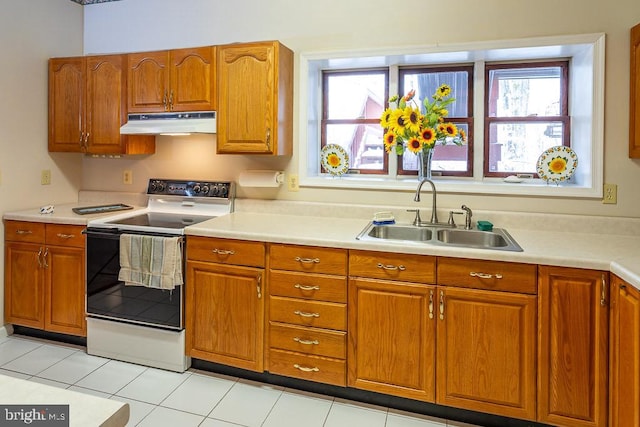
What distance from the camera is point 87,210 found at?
9.67ft

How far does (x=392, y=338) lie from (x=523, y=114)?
1.72 metres

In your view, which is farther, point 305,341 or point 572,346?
point 305,341

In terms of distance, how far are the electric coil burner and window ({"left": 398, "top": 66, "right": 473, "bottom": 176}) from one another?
1.66 m

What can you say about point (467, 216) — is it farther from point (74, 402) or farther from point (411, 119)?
point (74, 402)

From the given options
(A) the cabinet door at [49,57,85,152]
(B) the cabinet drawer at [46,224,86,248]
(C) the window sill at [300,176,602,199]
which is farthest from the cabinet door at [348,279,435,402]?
(A) the cabinet door at [49,57,85,152]

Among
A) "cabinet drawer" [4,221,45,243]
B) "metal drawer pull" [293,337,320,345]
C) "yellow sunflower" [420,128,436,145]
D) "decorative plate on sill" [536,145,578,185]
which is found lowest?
"metal drawer pull" [293,337,320,345]

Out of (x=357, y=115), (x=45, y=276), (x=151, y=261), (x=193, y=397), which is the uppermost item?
(x=357, y=115)

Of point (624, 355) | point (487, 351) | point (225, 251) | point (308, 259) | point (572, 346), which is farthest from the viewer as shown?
point (225, 251)

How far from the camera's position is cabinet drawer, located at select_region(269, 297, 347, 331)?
2213mm

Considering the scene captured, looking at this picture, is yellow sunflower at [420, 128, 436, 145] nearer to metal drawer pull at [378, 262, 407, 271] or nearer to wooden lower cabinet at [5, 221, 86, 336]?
metal drawer pull at [378, 262, 407, 271]

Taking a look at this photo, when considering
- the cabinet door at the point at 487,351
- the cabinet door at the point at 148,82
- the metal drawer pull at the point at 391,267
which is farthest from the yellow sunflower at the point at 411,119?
the cabinet door at the point at 148,82

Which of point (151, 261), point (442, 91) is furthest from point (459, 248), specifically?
point (151, 261)

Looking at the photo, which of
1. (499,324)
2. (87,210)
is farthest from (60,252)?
(499,324)

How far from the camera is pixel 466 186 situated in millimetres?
2635
